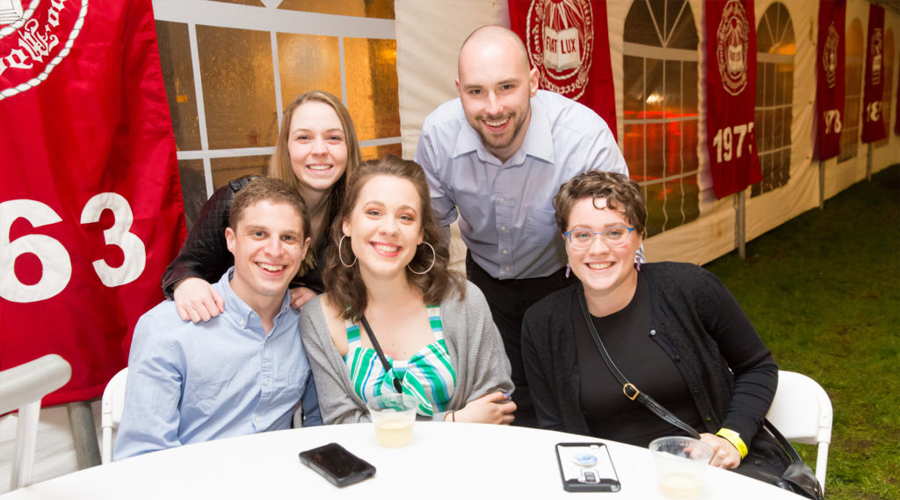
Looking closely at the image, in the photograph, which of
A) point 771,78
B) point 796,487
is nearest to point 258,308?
point 796,487

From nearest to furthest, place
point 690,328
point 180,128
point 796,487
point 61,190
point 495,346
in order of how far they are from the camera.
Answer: point 796,487 → point 690,328 → point 495,346 → point 61,190 → point 180,128

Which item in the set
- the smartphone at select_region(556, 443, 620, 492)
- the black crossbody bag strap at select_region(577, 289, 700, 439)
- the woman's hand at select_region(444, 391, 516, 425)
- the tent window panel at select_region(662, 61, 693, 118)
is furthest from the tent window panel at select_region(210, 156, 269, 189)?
the tent window panel at select_region(662, 61, 693, 118)

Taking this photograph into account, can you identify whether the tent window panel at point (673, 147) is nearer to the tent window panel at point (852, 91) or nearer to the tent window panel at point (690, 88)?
the tent window panel at point (690, 88)

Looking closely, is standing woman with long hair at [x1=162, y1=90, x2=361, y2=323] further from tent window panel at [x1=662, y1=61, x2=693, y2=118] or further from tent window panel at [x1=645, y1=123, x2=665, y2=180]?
tent window panel at [x1=662, y1=61, x2=693, y2=118]

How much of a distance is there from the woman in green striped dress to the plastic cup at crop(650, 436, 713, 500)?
0.63 metres

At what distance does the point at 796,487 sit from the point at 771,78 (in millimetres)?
6902

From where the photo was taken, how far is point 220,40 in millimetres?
2461

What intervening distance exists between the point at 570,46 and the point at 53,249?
2.91 m

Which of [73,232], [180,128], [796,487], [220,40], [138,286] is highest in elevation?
[220,40]

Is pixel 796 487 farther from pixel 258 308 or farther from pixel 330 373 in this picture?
pixel 258 308

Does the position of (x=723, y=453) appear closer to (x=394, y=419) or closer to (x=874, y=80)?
(x=394, y=419)

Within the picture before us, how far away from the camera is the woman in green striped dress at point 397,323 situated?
5.64 feet

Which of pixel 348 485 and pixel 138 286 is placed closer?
pixel 348 485

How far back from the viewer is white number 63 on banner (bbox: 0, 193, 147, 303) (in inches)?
76.1
